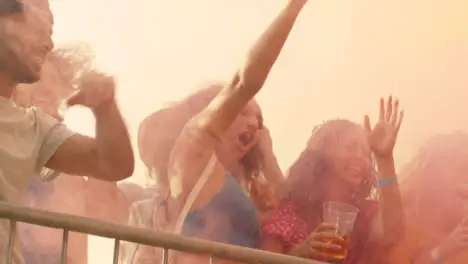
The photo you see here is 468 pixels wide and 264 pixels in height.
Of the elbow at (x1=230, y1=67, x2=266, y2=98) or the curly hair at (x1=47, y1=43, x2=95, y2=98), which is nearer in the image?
the elbow at (x1=230, y1=67, x2=266, y2=98)

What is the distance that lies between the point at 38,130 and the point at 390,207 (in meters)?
0.65

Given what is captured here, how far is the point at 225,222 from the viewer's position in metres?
1.29

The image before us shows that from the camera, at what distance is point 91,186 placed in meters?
1.39

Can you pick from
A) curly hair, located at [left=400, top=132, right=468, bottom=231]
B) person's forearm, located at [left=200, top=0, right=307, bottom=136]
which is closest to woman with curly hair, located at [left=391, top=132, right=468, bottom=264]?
curly hair, located at [left=400, top=132, right=468, bottom=231]

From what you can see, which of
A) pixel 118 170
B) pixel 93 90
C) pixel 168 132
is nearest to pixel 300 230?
pixel 168 132

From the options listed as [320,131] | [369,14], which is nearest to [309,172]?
[320,131]

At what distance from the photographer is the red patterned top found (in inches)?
50.1

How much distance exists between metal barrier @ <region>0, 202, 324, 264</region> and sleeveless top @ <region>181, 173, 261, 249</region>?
0.32 m

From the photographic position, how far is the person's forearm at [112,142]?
976mm

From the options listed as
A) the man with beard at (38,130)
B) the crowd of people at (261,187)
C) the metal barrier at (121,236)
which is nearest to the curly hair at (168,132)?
the crowd of people at (261,187)

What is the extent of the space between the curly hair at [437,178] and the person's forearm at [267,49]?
0.33 m

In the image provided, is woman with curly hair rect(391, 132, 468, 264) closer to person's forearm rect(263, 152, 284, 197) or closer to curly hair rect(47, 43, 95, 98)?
person's forearm rect(263, 152, 284, 197)

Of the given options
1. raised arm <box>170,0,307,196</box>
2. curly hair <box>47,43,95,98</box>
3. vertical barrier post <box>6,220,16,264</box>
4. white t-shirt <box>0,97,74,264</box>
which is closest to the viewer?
vertical barrier post <box>6,220,16,264</box>

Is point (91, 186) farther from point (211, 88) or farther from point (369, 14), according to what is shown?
point (369, 14)
